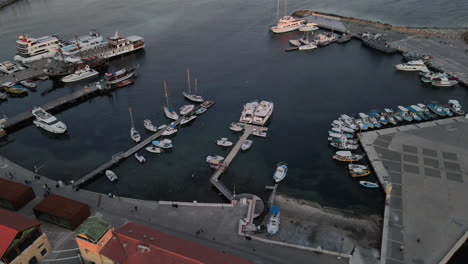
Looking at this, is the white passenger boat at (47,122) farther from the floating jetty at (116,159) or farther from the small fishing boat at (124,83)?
the small fishing boat at (124,83)

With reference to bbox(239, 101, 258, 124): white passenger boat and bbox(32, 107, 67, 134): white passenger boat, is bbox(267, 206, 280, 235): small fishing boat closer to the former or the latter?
bbox(239, 101, 258, 124): white passenger boat

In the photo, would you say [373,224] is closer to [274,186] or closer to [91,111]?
[274,186]

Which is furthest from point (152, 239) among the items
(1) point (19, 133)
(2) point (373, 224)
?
(1) point (19, 133)

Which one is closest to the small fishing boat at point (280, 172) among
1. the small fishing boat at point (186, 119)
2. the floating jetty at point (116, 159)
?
the small fishing boat at point (186, 119)

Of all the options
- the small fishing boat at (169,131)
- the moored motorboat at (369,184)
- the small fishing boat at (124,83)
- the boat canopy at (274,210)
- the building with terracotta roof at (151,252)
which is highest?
the building with terracotta roof at (151,252)

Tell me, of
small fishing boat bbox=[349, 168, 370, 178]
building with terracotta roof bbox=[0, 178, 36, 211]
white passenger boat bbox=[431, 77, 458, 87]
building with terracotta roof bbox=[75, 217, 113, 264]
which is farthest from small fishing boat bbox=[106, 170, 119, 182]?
white passenger boat bbox=[431, 77, 458, 87]

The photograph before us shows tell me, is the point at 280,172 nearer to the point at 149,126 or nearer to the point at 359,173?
the point at 359,173
